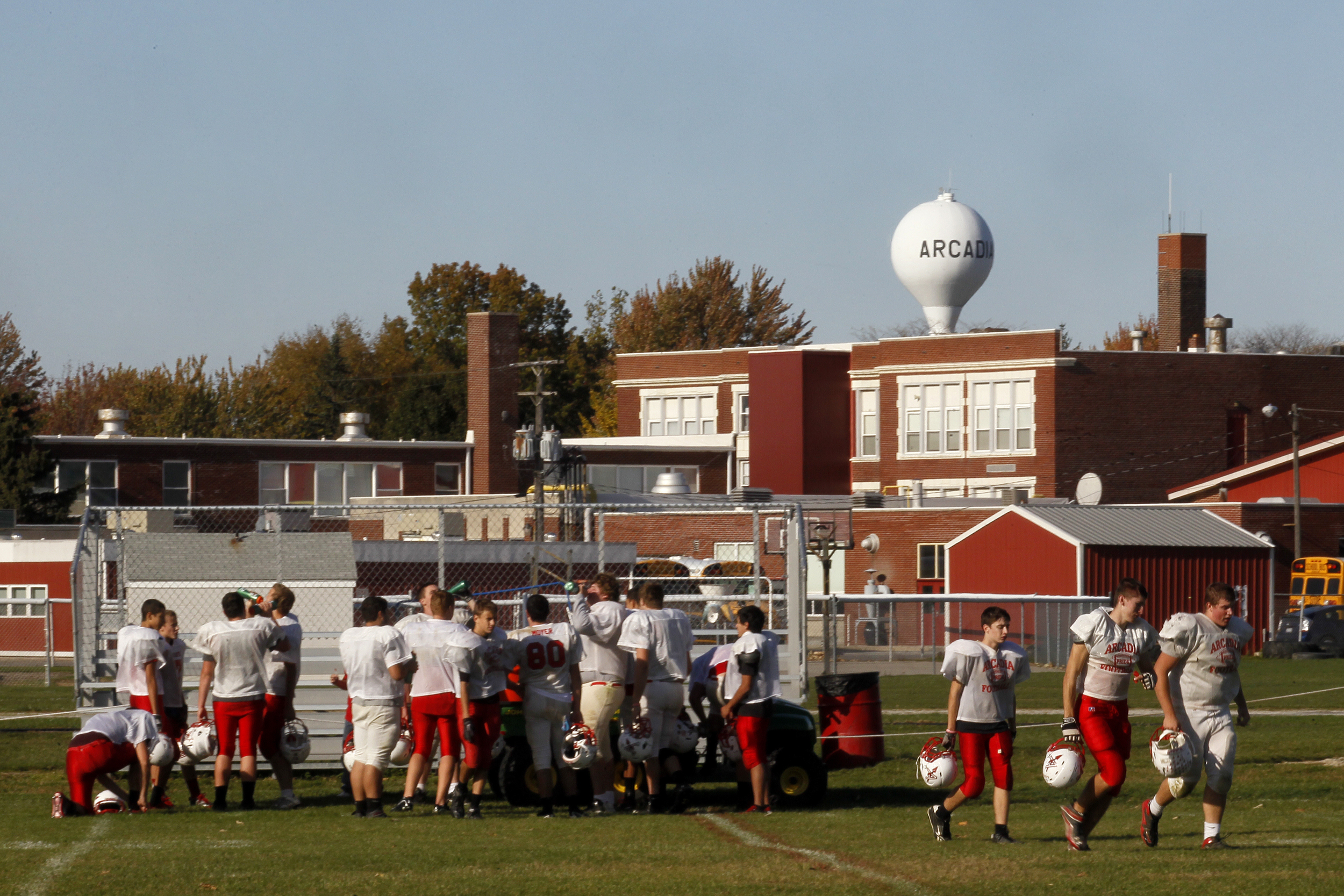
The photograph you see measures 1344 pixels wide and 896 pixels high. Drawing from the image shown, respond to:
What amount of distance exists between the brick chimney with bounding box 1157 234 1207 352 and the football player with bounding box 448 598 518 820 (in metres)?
56.8

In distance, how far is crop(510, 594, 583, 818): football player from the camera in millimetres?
14125

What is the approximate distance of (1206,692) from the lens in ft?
38.8

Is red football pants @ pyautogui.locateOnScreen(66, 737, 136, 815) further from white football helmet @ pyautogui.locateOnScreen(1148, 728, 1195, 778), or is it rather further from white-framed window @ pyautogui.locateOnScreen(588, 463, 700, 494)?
white-framed window @ pyautogui.locateOnScreen(588, 463, 700, 494)

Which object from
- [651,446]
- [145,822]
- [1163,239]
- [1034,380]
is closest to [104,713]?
[145,822]

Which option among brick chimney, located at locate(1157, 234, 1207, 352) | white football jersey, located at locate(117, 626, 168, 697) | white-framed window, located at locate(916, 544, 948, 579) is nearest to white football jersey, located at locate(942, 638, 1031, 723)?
white football jersey, located at locate(117, 626, 168, 697)

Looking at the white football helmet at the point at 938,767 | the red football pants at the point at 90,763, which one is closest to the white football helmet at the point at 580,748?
the white football helmet at the point at 938,767

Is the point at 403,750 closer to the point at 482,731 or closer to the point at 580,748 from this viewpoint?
the point at 482,731

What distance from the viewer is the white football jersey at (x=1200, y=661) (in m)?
11.8

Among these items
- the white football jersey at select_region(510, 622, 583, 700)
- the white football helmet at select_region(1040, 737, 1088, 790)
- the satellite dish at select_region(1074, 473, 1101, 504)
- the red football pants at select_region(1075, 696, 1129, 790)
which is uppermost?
the satellite dish at select_region(1074, 473, 1101, 504)

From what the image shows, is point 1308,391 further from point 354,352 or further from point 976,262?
point 354,352

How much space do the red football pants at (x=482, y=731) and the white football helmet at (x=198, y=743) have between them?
2.09m

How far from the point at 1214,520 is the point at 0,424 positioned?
35.3 meters

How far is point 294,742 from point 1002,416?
47.3 m

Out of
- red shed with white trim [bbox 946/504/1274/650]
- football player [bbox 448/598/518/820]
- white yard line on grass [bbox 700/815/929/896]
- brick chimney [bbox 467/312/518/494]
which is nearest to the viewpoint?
white yard line on grass [bbox 700/815/929/896]
